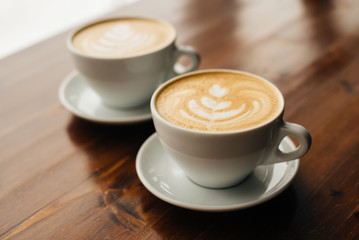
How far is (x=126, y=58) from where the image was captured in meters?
0.77

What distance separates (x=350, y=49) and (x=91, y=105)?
651 millimetres

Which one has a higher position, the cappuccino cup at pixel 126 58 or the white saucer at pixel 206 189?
the cappuccino cup at pixel 126 58

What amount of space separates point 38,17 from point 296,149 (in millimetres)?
2729

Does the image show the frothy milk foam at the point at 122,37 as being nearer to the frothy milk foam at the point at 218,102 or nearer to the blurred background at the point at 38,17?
the frothy milk foam at the point at 218,102

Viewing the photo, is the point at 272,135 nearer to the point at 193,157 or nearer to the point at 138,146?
the point at 193,157

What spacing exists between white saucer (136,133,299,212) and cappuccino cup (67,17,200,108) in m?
0.16

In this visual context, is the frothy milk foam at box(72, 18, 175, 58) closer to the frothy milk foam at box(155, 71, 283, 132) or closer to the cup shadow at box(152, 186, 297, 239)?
the frothy milk foam at box(155, 71, 283, 132)

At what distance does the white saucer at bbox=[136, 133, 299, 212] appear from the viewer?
22.9 inches

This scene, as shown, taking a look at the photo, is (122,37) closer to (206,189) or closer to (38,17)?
(206,189)

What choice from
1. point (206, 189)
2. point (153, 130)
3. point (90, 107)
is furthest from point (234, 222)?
point (90, 107)

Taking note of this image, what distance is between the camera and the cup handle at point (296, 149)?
0.59 m

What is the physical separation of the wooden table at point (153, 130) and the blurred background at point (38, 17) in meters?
1.74

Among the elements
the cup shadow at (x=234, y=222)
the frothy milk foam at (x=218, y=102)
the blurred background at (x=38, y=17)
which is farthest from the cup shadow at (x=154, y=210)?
the blurred background at (x=38, y=17)

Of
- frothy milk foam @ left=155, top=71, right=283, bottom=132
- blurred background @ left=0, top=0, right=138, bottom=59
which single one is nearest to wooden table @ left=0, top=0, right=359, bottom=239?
frothy milk foam @ left=155, top=71, right=283, bottom=132
